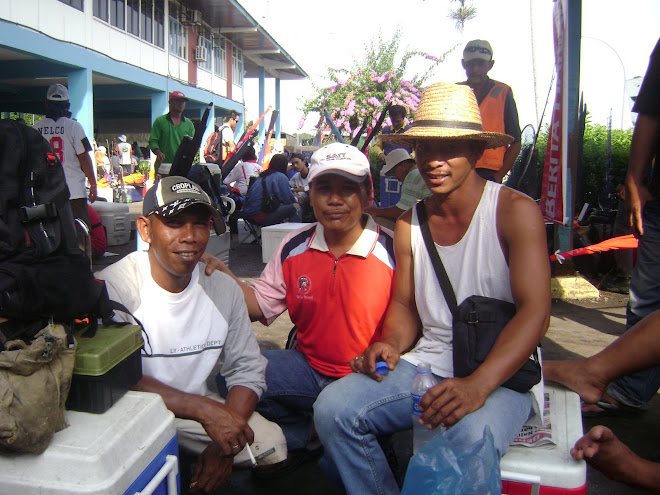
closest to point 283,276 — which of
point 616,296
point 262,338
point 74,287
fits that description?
point 74,287

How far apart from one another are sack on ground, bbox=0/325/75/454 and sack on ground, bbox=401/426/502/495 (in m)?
0.92

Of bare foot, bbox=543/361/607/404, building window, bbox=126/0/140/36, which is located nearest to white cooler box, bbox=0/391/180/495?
bare foot, bbox=543/361/607/404

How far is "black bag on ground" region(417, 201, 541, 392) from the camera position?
177cm

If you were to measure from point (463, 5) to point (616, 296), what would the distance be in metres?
44.4

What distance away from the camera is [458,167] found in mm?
1978

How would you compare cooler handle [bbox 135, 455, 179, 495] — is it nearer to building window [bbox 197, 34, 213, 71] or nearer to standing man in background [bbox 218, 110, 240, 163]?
standing man in background [bbox 218, 110, 240, 163]

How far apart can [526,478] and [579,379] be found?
578 mm

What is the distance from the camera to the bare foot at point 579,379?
1966 millimetres

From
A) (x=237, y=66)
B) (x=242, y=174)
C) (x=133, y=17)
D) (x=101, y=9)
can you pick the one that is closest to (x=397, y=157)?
(x=242, y=174)

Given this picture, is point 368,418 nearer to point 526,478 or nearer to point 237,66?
point 526,478

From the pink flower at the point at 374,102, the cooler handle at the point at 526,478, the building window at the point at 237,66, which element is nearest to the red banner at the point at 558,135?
the cooler handle at the point at 526,478

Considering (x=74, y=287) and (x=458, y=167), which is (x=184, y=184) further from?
(x=458, y=167)

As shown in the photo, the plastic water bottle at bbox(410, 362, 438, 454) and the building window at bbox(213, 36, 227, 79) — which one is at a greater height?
the building window at bbox(213, 36, 227, 79)

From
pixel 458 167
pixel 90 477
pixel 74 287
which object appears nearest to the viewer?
pixel 90 477
